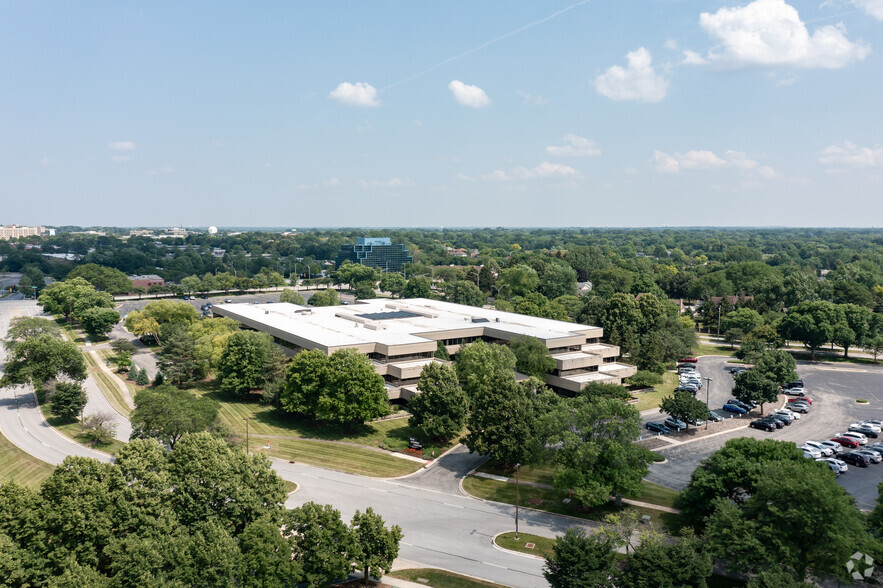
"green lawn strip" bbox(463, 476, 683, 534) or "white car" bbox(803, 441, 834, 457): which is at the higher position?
"white car" bbox(803, 441, 834, 457)

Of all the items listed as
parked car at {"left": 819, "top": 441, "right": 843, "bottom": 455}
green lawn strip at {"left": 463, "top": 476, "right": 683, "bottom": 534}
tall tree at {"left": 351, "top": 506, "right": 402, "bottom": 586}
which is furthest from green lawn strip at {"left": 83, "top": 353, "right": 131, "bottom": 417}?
parked car at {"left": 819, "top": 441, "right": 843, "bottom": 455}

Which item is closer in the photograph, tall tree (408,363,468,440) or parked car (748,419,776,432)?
tall tree (408,363,468,440)

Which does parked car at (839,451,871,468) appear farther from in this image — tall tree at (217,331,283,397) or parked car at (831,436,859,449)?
tall tree at (217,331,283,397)

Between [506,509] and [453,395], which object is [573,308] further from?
[506,509]

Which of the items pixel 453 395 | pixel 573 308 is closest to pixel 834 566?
pixel 453 395

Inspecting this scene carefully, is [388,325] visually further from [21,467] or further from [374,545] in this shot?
[374,545]

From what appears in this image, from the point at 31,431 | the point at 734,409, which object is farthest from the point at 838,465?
the point at 31,431
